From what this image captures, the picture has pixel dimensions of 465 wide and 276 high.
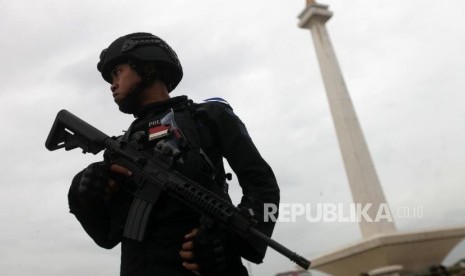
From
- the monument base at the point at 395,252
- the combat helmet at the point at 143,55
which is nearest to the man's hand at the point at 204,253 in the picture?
the combat helmet at the point at 143,55

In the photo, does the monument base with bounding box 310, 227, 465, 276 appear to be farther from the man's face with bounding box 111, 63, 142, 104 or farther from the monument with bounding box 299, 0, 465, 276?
the man's face with bounding box 111, 63, 142, 104

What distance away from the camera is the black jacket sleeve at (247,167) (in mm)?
2533

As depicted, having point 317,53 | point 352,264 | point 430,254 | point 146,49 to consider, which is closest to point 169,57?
point 146,49

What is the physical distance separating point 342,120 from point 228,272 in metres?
17.4

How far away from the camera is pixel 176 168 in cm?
274

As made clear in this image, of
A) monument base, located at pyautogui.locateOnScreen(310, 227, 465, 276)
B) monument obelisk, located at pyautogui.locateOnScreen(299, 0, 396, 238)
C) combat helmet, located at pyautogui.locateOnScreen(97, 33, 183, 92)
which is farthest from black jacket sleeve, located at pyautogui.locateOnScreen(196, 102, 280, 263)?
monument obelisk, located at pyautogui.locateOnScreen(299, 0, 396, 238)

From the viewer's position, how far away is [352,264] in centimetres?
1661

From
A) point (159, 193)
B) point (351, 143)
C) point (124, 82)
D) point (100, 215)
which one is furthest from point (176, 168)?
point (351, 143)

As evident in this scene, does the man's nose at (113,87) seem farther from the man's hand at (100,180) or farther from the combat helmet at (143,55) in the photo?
the man's hand at (100,180)

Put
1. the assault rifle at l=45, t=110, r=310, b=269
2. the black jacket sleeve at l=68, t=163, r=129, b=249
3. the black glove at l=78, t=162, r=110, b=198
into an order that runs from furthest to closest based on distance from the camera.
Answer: the black jacket sleeve at l=68, t=163, r=129, b=249
the black glove at l=78, t=162, r=110, b=198
the assault rifle at l=45, t=110, r=310, b=269

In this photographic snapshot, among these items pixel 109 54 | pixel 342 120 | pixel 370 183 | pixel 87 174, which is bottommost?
pixel 87 174

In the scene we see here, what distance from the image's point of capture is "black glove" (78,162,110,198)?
8.58 ft

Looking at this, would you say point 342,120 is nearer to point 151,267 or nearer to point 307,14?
point 307,14

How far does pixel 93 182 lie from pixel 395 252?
1481 cm
